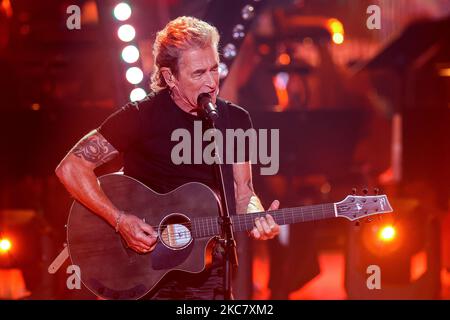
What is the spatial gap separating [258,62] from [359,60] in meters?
1.96

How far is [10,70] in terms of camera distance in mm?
5309

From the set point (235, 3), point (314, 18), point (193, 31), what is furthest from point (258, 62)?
point (193, 31)

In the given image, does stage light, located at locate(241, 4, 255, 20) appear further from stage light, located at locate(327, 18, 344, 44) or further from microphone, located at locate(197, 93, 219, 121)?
stage light, located at locate(327, 18, 344, 44)

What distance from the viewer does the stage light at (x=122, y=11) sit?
468cm

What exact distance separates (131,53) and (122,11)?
29cm

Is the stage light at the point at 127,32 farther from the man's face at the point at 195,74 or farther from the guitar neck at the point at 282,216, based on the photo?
the guitar neck at the point at 282,216

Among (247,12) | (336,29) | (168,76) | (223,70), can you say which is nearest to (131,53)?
(223,70)

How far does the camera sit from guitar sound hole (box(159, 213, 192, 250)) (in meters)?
3.51

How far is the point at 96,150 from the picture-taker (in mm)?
3584

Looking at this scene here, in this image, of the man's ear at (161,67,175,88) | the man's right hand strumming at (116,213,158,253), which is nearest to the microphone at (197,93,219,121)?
the man's ear at (161,67,175,88)

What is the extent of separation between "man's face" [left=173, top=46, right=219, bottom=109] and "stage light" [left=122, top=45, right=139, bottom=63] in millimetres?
1206

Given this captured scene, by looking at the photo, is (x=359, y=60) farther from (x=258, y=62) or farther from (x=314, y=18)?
(x=258, y=62)

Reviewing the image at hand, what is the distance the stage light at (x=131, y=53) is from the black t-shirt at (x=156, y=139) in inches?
47.1

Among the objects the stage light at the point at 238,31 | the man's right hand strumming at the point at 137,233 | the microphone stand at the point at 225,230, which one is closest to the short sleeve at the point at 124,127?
the man's right hand strumming at the point at 137,233
